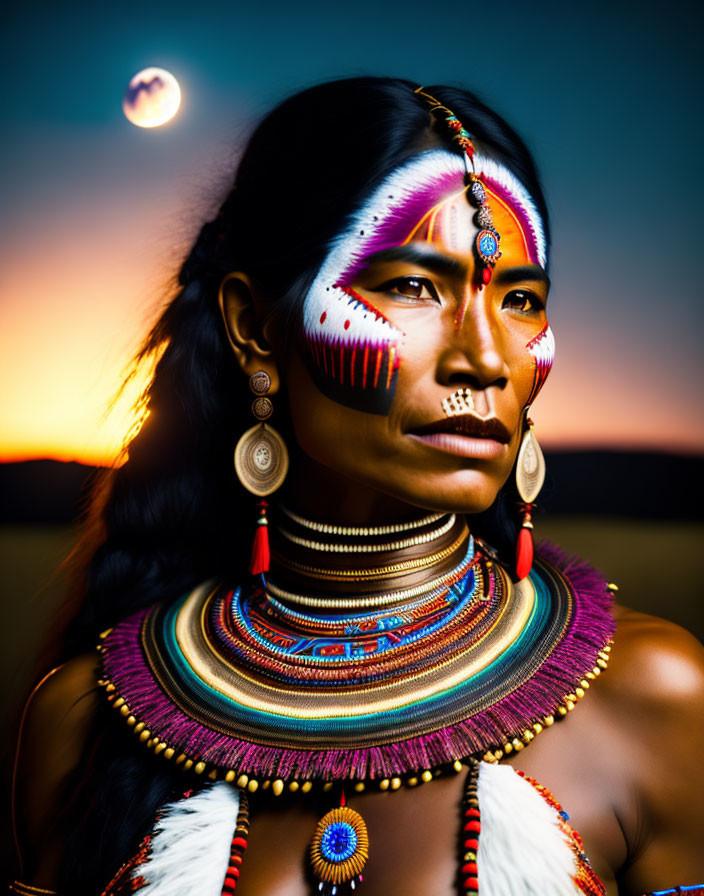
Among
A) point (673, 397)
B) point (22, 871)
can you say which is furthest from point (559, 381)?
point (22, 871)

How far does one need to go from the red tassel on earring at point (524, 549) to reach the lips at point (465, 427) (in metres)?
0.25

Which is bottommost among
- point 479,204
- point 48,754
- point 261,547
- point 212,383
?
point 48,754

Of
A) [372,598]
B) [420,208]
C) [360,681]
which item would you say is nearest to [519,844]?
[360,681]

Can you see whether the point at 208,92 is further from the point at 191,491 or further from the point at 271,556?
the point at 271,556

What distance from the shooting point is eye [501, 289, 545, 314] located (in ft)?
4.23

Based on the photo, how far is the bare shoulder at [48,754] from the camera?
1.42 metres

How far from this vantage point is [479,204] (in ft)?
4.07

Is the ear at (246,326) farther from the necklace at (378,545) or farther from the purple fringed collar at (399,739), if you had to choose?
the purple fringed collar at (399,739)

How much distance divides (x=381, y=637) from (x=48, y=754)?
70 cm

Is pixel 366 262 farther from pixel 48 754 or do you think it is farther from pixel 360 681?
pixel 48 754

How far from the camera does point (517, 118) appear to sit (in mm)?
2178

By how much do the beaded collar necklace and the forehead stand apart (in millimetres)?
487

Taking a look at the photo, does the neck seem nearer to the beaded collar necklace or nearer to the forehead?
the beaded collar necklace

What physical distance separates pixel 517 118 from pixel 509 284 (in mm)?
1151
